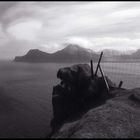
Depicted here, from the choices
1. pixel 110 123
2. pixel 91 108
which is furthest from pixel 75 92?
pixel 110 123

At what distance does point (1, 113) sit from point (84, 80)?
69.7 ft

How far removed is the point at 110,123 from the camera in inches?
717

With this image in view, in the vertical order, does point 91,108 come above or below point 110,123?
below

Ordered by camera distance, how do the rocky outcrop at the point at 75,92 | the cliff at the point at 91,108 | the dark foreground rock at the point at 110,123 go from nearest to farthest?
1. the dark foreground rock at the point at 110,123
2. the cliff at the point at 91,108
3. the rocky outcrop at the point at 75,92

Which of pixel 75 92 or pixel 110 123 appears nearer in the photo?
pixel 110 123

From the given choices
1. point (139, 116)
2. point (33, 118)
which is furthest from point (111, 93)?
point (33, 118)

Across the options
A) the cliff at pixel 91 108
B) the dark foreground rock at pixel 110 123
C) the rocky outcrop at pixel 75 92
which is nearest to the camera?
the dark foreground rock at pixel 110 123

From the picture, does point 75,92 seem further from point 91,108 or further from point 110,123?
point 110,123

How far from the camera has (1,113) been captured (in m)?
45.7

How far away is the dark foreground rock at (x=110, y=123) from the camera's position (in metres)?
16.5

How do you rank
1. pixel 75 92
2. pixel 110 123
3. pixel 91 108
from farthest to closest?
pixel 75 92, pixel 91 108, pixel 110 123

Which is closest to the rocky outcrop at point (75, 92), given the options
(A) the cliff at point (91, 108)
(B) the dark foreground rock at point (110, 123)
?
(A) the cliff at point (91, 108)

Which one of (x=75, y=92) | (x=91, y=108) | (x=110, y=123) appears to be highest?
(x=110, y=123)

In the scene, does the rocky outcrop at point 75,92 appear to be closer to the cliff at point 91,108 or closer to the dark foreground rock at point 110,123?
the cliff at point 91,108
